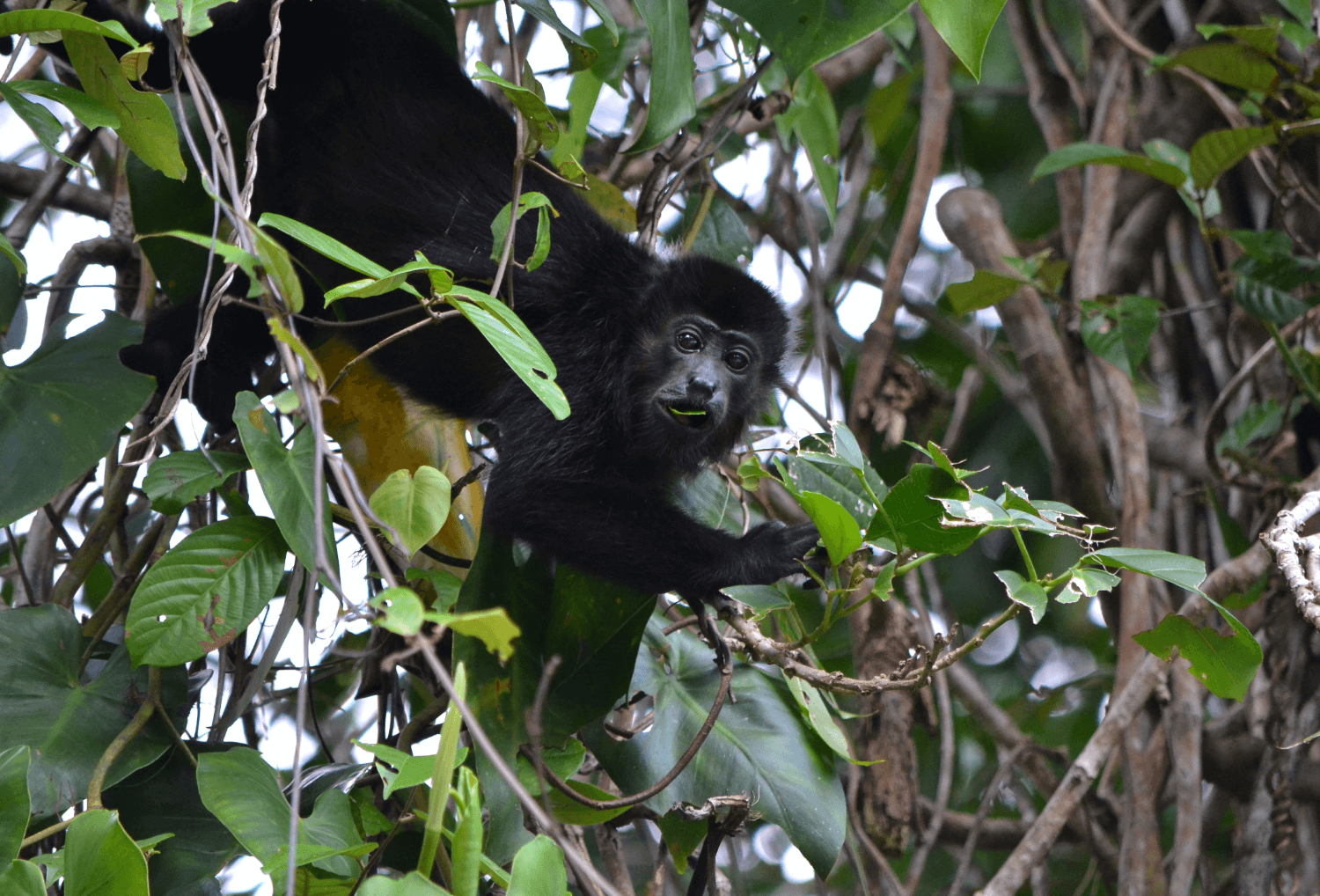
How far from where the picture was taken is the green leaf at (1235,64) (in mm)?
2621

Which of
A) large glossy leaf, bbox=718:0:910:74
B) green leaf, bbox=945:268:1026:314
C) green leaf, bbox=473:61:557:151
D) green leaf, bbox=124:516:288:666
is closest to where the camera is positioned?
green leaf, bbox=473:61:557:151

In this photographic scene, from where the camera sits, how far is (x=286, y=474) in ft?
4.89

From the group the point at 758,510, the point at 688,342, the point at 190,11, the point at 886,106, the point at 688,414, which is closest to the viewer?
the point at 190,11

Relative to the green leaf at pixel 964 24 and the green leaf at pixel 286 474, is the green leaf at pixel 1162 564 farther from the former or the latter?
the green leaf at pixel 286 474

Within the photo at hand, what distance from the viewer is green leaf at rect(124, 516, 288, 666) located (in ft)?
5.01

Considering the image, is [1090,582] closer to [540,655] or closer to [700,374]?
[540,655]

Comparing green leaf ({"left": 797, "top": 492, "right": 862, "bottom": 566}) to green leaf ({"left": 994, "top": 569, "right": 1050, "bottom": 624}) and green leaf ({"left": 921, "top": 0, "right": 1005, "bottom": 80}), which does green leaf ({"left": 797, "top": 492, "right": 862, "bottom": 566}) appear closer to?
green leaf ({"left": 994, "top": 569, "right": 1050, "bottom": 624})

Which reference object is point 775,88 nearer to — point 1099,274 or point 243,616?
point 1099,274

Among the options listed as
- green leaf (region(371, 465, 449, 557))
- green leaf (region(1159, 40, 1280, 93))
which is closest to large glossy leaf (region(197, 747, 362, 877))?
green leaf (region(371, 465, 449, 557))

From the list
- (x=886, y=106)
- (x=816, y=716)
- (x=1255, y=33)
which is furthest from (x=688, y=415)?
(x=886, y=106)

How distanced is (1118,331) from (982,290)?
0.34 m

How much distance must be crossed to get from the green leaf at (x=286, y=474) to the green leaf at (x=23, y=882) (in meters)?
0.45

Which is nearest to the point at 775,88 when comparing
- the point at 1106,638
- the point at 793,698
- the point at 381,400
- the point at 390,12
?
the point at 390,12

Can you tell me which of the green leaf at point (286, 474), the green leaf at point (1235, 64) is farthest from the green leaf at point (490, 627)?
the green leaf at point (1235, 64)
